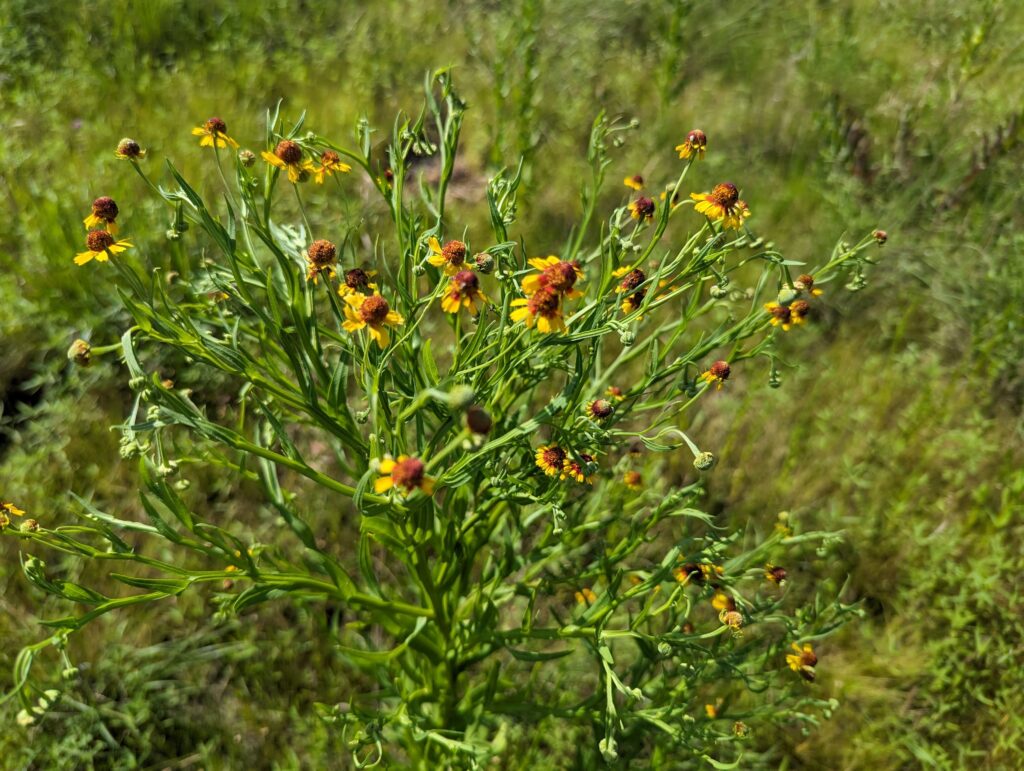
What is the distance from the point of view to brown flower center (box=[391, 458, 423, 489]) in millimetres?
927

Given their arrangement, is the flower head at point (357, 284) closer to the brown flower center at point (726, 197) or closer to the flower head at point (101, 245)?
the flower head at point (101, 245)

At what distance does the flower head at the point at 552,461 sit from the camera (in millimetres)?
1248

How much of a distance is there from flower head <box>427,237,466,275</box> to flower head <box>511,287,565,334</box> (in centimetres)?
18

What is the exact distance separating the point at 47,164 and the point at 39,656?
2.14 metres

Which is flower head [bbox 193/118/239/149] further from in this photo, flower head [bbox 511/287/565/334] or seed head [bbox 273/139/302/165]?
flower head [bbox 511/287/565/334]

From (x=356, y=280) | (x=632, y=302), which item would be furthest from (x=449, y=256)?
(x=632, y=302)

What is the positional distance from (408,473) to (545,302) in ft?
1.07

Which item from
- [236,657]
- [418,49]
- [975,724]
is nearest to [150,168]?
[418,49]

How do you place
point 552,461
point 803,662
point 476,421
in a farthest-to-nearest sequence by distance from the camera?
point 803,662
point 552,461
point 476,421

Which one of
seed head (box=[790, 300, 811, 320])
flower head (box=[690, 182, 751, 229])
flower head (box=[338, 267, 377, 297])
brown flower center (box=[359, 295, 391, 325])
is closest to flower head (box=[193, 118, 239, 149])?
flower head (box=[338, 267, 377, 297])

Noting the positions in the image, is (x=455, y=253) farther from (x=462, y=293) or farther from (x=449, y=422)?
(x=449, y=422)

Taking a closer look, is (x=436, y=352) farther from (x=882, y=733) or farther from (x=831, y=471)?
(x=882, y=733)

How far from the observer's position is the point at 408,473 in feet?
3.04

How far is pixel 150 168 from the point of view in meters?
3.13
